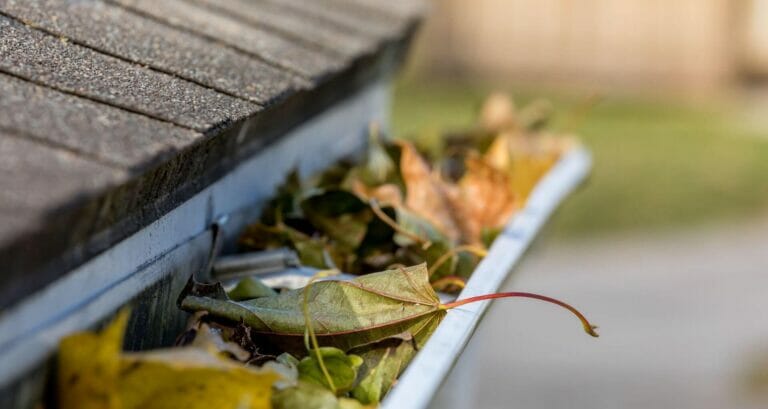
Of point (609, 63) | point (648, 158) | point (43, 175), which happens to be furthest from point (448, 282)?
point (609, 63)

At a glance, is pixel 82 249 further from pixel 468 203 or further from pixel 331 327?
pixel 468 203

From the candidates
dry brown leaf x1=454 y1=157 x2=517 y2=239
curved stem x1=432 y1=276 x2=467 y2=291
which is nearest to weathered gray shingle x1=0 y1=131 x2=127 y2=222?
curved stem x1=432 y1=276 x2=467 y2=291

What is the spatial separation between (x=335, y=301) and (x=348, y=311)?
2 centimetres

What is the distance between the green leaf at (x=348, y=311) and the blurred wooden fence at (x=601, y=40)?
957cm

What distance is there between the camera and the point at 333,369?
143cm

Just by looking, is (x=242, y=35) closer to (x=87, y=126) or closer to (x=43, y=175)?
(x=87, y=126)

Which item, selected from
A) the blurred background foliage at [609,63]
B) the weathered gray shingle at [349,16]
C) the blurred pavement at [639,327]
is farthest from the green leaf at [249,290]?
the blurred background foliage at [609,63]

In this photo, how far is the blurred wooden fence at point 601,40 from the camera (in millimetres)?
10805

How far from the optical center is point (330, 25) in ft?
8.59

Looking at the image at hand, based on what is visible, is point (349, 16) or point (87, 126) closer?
point (87, 126)

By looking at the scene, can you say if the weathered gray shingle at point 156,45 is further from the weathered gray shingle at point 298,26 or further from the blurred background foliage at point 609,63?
the blurred background foliage at point 609,63

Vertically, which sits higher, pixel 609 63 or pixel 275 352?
pixel 275 352

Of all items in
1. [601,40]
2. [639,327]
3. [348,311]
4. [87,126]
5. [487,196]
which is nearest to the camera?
[87,126]

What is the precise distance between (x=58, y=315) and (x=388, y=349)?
18.1 inches
